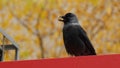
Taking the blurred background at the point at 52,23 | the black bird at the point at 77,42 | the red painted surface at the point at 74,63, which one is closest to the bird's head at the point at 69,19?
the black bird at the point at 77,42

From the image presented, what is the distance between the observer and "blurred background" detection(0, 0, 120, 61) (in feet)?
13.9

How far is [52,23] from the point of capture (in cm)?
434

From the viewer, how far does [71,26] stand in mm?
2270

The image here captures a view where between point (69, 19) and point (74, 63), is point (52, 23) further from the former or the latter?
point (74, 63)

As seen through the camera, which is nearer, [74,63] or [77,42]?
[74,63]

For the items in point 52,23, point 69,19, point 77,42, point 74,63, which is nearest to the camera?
point 74,63

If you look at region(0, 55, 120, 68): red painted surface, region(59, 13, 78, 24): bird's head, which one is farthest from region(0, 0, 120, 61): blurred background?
region(0, 55, 120, 68): red painted surface

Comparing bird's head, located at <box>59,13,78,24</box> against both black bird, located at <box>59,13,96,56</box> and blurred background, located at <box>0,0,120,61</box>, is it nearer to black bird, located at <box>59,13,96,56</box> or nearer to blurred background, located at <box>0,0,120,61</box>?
black bird, located at <box>59,13,96,56</box>

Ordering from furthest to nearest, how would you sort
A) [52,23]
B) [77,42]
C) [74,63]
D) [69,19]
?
[52,23] < [69,19] < [77,42] < [74,63]

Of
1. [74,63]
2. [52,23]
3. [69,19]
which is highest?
[52,23]

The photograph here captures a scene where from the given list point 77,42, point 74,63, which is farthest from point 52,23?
point 74,63

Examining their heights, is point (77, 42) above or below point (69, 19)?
below

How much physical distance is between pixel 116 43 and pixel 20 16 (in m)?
1.11

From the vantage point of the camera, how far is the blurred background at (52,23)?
4242 millimetres
